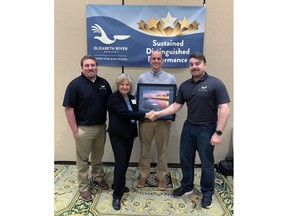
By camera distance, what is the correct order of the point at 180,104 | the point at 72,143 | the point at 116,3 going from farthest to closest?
the point at 72,143
the point at 116,3
the point at 180,104

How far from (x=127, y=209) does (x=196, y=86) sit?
1.59 meters

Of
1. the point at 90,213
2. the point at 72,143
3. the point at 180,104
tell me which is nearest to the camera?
the point at 90,213

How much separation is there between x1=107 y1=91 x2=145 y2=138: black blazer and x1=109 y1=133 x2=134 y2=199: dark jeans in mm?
77

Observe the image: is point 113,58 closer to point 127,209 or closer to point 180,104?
point 180,104

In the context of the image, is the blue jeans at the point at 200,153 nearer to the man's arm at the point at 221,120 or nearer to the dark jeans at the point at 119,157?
the man's arm at the point at 221,120

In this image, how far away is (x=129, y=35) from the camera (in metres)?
3.31

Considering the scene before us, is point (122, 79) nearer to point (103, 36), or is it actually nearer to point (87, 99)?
point (87, 99)

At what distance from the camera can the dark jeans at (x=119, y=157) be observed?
250 centimetres

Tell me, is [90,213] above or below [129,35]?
below

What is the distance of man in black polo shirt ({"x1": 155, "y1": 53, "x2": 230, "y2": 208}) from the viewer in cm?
238

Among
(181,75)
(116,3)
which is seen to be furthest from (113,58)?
(181,75)

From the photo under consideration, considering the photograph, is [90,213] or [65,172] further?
[65,172]

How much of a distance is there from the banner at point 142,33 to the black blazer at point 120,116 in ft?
3.41

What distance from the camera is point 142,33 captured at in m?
3.30
